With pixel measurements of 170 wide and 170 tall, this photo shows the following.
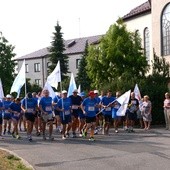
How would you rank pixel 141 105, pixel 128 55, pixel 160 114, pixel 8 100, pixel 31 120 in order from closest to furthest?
pixel 31 120 < pixel 8 100 < pixel 141 105 < pixel 160 114 < pixel 128 55

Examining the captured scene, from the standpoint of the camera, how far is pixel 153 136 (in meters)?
17.2

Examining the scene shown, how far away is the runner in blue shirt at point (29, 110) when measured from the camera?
1627 centimetres

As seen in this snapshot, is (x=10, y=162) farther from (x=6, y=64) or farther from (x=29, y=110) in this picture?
(x=6, y=64)

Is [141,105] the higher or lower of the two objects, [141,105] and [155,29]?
the lower

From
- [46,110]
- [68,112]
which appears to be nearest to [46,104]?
[46,110]

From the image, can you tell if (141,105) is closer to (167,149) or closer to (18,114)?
(18,114)

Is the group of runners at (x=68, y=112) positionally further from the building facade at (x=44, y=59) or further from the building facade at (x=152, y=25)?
the building facade at (x=44, y=59)

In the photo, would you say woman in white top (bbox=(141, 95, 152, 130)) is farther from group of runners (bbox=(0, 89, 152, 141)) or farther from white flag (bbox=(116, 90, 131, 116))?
white flag (bbox=(116, 90, 131, 116))

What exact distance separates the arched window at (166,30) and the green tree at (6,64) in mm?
28545

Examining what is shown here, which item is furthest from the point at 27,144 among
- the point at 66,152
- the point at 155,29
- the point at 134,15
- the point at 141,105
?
the point at 134,15

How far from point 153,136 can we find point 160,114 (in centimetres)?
626

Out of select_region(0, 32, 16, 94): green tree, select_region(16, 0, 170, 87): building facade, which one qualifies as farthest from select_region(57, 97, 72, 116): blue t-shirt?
select_region(0, 32, 16, 94): green tree

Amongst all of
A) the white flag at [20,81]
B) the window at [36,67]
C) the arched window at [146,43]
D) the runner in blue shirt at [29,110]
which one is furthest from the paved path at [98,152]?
the window at [36,67]

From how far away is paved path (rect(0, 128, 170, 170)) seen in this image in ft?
35.3
